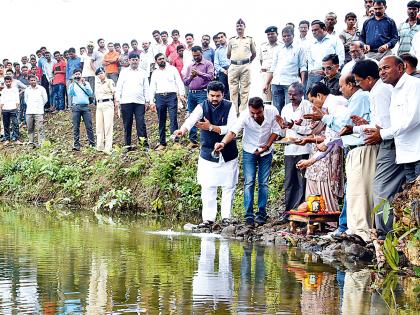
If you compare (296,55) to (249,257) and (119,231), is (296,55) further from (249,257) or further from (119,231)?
(249,257)

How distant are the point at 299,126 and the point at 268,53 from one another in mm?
4613

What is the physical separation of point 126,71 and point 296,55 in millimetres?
4573

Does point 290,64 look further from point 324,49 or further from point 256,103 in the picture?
point 256,103

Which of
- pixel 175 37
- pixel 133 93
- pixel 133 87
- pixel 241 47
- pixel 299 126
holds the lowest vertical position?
pixel 299 126

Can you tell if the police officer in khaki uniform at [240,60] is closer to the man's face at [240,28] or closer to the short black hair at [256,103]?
the man's face at [240,28]

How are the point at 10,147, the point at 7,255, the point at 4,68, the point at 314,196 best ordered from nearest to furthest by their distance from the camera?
the point at 7,255 < the point at 314,196 < the point at 10,147 < the point at 4,68

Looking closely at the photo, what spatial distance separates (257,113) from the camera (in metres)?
11.9

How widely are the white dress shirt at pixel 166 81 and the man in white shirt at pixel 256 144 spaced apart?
5.33m

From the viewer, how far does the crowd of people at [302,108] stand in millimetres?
9086

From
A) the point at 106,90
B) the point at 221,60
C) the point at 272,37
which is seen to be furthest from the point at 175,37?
the point at 272,37

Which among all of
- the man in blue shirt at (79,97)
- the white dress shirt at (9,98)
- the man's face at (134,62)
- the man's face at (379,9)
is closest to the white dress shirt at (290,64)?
the man's face at (379,9)

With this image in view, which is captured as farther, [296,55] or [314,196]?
[296,55]

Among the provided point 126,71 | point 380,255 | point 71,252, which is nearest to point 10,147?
point 126,71

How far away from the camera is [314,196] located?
36.6 ft
